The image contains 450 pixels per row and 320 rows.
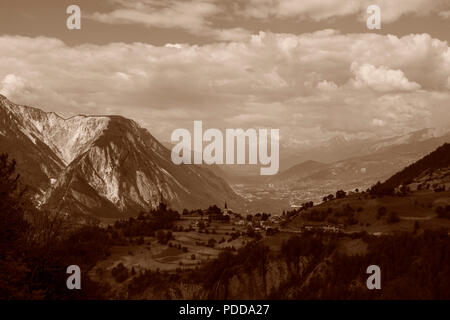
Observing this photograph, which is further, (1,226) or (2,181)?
(2,181)

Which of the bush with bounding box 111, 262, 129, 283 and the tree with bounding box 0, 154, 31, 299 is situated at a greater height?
the tree with bounding box 0, 154, 31, 299

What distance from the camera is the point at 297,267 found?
17938 centimetres

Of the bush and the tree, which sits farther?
the bush

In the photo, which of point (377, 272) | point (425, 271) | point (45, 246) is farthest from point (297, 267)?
point (45, 246)

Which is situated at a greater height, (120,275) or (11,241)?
(11,241)

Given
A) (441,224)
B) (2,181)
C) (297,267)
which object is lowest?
(297,267)

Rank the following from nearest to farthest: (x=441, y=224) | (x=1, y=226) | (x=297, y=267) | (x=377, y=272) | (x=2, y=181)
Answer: (x=1, y=226), (x=2, y=181), (x=377, y=272), (x=297, y=267), (x=441, y=224)

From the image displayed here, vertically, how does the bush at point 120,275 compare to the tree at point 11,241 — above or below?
below

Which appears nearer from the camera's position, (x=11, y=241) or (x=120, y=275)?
(x=11, y=241)

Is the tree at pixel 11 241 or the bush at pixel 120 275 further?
the bush at pixel 120 275

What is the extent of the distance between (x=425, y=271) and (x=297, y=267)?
49.1 metres
